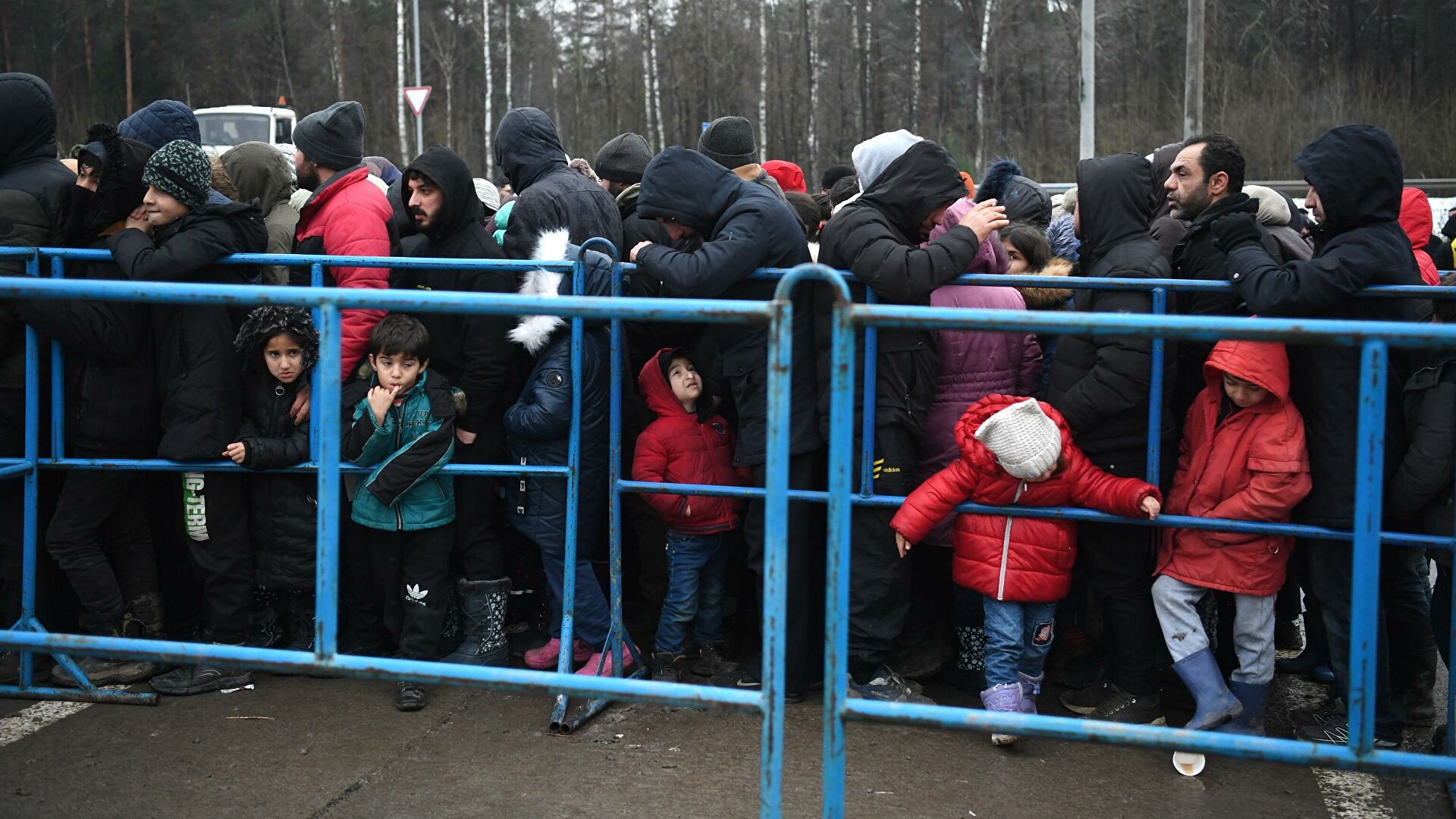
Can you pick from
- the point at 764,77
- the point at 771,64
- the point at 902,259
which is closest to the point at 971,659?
the point at 902,259

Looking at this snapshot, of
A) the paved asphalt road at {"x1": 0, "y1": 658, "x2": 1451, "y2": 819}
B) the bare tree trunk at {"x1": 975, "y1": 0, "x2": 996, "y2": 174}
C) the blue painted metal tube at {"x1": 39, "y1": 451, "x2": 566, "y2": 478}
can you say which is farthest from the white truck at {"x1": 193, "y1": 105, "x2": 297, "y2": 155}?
the paved asphalt road at {"x1": 0, "y1": 658, "x2": 1451, "y2": 819}

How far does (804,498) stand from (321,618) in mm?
1821

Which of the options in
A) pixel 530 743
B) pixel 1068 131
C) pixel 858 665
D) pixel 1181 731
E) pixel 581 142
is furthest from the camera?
pixel 581 142

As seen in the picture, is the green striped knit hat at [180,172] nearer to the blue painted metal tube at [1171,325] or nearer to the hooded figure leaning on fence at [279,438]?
the hooded figure leaning on fence at [279,438]

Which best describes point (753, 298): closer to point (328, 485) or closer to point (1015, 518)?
point (1015, 518)

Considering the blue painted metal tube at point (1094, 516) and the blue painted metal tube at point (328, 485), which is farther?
the blue painted metal tube at point (1094, 516)

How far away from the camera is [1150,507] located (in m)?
3.76

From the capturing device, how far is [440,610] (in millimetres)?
4531

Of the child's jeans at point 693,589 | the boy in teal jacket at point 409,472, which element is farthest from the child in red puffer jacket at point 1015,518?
the boy in teal jacket at point 409,472

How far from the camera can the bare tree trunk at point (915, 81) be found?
33.7 metres

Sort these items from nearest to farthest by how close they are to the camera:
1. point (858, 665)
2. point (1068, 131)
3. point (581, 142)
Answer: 1. point (858, 665)
2. point (1068, 131)
3. point (581, 142)

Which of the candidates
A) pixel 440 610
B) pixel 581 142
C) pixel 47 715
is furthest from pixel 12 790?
pixel 581 142

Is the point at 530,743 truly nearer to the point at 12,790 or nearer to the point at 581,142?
the point at 12,790

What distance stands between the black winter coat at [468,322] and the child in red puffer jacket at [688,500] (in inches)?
21.4
